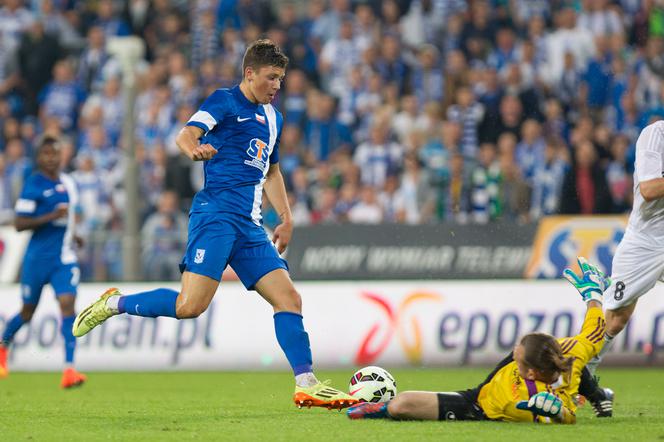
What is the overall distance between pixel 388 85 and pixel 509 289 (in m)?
5.68

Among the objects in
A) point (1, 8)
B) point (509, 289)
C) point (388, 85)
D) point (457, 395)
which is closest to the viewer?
point (457, 395)

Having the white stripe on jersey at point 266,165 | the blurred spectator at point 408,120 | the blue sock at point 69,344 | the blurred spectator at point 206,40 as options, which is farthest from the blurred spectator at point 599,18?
the white stripe on jersey at point 266,165

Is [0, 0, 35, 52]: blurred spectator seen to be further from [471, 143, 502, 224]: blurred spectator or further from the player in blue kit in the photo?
the player in blue kit

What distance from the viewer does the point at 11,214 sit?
18578 mm

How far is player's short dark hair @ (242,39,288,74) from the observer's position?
895 centimetres

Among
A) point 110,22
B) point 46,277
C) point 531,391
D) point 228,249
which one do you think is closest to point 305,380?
point 228,249

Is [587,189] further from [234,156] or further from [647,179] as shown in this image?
[234,156]

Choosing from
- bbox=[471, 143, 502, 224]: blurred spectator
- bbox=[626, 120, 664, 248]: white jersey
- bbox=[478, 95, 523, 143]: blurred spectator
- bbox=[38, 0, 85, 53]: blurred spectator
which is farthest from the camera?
bbox=[38, 0, 85, 53]: blurred spectator

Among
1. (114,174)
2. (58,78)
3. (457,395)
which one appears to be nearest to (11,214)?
(114,174)

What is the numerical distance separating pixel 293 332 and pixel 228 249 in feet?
2.47

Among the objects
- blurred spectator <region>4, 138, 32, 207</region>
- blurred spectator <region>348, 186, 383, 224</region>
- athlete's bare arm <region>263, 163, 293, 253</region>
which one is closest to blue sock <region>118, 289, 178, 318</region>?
athlete's bare arm <region>263, 163, 293, 253</region>

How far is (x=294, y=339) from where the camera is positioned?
901 centimetres

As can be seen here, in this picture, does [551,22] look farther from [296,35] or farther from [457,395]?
[457,395]

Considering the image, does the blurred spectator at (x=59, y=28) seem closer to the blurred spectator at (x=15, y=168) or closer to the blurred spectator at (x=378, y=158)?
the blurred spectator at (x=15, y=168)
